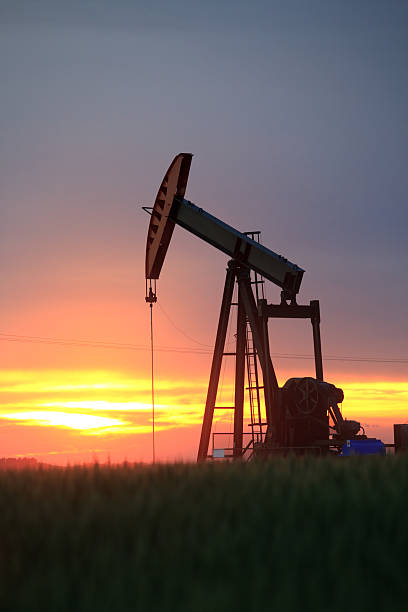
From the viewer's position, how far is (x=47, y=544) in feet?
28.5

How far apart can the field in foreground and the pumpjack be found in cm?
1543

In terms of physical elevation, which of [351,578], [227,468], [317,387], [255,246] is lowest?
[351,578]

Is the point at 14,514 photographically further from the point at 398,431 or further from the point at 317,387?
the point at 398,431

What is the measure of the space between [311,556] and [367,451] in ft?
60.9

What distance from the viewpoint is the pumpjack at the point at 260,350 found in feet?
90.1

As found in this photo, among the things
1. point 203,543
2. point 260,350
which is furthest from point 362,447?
point 203,543

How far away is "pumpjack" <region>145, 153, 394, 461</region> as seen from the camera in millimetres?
27469

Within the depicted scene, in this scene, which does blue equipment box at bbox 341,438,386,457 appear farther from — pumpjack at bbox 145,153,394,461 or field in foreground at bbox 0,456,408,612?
field in foreground at bbox 0,456,408,612

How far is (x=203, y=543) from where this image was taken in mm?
8617

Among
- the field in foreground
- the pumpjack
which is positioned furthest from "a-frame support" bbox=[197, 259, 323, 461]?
the field in foreground

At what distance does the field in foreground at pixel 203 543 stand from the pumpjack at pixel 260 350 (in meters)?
15.4

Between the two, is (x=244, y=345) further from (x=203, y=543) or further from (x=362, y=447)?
(x=203, y=543)

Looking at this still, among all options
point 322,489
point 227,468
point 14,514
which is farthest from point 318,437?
point 14,514

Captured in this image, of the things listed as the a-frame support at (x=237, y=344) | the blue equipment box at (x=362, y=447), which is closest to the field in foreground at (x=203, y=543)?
the blue equipment box at (x=362, y=447)
